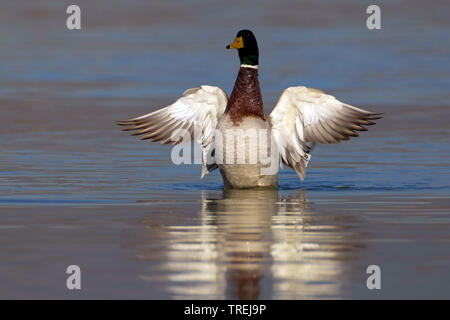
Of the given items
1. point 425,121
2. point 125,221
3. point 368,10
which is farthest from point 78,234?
point 368,10

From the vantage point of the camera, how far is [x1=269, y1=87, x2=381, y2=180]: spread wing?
42.7ft

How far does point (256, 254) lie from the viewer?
8.33 m

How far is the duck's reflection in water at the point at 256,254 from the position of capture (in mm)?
7242

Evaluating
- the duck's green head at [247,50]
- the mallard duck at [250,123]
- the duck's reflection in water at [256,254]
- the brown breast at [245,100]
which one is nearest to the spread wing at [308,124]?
the mallard duck at [250,123]

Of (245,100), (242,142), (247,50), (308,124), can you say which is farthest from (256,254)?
(247,50)

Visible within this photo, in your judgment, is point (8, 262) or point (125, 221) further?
point (125, 221)

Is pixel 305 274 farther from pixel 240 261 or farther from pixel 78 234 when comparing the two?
pixel 78 234

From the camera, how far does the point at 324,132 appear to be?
13.3m

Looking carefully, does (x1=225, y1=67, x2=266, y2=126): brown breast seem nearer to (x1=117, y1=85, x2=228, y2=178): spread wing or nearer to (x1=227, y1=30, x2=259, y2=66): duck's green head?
(x1=227, y1=30, x2=259, y2=66): duck's green head

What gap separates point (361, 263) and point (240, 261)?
0.86 m

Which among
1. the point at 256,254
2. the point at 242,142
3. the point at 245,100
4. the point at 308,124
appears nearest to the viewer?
the point at 256,254

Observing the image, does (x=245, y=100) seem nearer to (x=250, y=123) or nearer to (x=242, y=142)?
(x=250, y=123)

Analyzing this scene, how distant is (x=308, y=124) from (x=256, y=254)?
200 inches
